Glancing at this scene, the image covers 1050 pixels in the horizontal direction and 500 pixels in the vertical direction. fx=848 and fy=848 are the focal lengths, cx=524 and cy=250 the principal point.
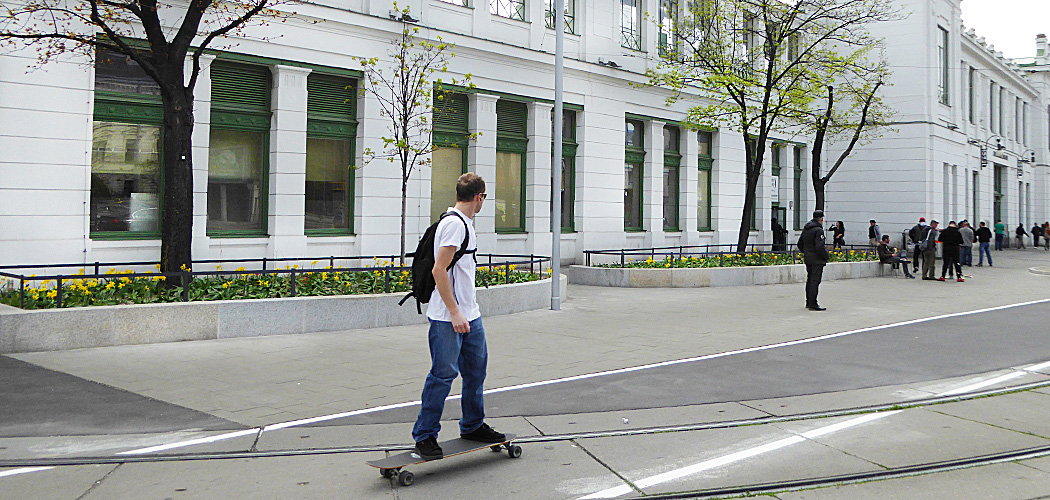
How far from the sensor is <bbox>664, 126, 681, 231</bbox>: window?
30422 mm

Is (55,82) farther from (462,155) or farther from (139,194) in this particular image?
(462,155)

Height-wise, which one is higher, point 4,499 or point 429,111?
point 429,111

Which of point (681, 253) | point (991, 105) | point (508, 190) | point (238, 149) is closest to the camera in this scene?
point (238, 149)

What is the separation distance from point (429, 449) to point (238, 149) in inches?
573

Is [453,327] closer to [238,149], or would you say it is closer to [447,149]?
[238,149]

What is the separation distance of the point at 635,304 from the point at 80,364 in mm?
10744

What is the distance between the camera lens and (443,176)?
2259 centimetres

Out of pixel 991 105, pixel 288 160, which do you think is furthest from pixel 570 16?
pixel 991 105

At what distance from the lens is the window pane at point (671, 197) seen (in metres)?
30.5

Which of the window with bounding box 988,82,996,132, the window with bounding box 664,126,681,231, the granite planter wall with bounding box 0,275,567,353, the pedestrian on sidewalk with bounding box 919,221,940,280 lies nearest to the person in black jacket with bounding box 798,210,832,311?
the granite planter wall with bounding box 0,275,567,353

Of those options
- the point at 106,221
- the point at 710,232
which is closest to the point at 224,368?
the point at 106,221

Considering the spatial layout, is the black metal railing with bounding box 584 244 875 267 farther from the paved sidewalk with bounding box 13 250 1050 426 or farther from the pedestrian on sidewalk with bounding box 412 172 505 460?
the pedestrian on sidewalk with bounding box 412 172 505 460

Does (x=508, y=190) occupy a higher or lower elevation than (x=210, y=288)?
higher

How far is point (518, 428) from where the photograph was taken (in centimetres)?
694
